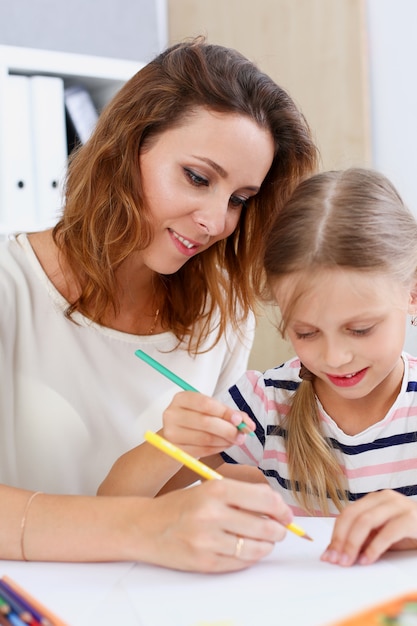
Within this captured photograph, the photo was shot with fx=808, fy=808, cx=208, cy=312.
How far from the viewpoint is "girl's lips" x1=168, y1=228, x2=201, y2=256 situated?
1.19 m

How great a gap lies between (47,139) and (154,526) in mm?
1549

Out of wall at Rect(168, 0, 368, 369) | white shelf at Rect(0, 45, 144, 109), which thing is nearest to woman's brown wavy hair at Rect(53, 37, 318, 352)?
wall at Rect(168, 0, 368, 369)

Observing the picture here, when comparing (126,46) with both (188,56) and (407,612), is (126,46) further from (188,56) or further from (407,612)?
(407,612)

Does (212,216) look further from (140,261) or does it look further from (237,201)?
(140,261)

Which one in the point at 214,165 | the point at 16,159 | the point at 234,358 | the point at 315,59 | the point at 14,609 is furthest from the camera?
the point at 315,59

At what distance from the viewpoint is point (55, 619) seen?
67cm

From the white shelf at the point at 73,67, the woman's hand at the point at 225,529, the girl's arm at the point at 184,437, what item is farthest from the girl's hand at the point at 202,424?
the white shelf at the point at 73,67

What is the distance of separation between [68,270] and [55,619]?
2.32ft

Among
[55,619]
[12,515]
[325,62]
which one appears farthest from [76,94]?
[55,619]

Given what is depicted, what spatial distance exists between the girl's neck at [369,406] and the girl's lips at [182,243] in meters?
0.31

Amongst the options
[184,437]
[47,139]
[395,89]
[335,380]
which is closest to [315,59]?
[395,89]

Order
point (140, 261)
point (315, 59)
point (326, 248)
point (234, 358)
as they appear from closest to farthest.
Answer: point (326, 248)
point (140, 261)
point (234, 358)
point (315, 59)

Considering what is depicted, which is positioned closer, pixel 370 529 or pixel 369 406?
pixel 370 529

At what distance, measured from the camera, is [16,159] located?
213 centimetres
